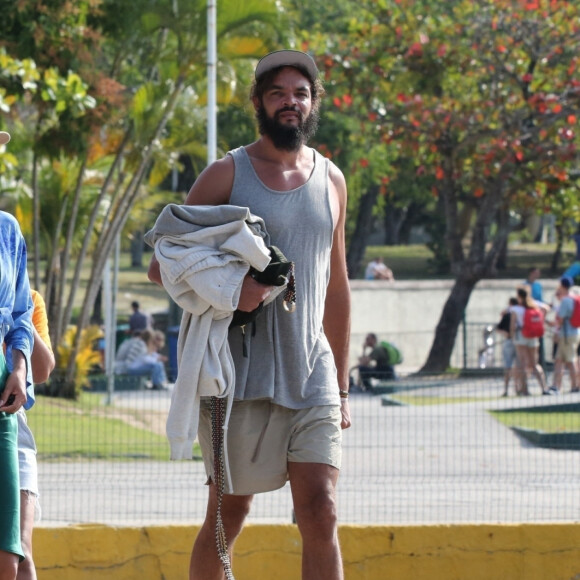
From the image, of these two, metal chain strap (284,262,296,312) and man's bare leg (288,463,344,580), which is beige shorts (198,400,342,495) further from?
metal chain strap (284,262,296,312)

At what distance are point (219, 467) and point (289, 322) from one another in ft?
1.85

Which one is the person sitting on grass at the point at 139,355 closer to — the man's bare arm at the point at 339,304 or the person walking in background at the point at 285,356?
the man's bare arm at the point at 339,304

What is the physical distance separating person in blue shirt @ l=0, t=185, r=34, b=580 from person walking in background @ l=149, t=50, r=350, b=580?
1.83ft

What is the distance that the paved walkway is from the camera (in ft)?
26.1

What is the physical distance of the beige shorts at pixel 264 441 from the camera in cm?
455

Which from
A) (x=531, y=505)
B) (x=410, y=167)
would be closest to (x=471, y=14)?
(x=410, y=167)

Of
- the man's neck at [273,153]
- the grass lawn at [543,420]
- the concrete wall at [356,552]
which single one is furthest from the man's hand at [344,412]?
the grass lawn at [543,420]

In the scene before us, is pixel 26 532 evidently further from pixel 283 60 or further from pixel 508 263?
pixel 508 263

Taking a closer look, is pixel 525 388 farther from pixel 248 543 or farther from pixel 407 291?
pixel 407 291

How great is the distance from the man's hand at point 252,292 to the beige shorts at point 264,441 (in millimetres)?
403

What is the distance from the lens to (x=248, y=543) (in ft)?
20.6

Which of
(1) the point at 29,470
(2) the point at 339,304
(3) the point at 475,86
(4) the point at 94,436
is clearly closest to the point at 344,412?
(2) the point at 339,304

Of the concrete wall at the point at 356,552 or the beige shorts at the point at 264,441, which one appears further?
the concrete wall at the point at 356,552

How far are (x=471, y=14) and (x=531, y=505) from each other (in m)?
15.5
